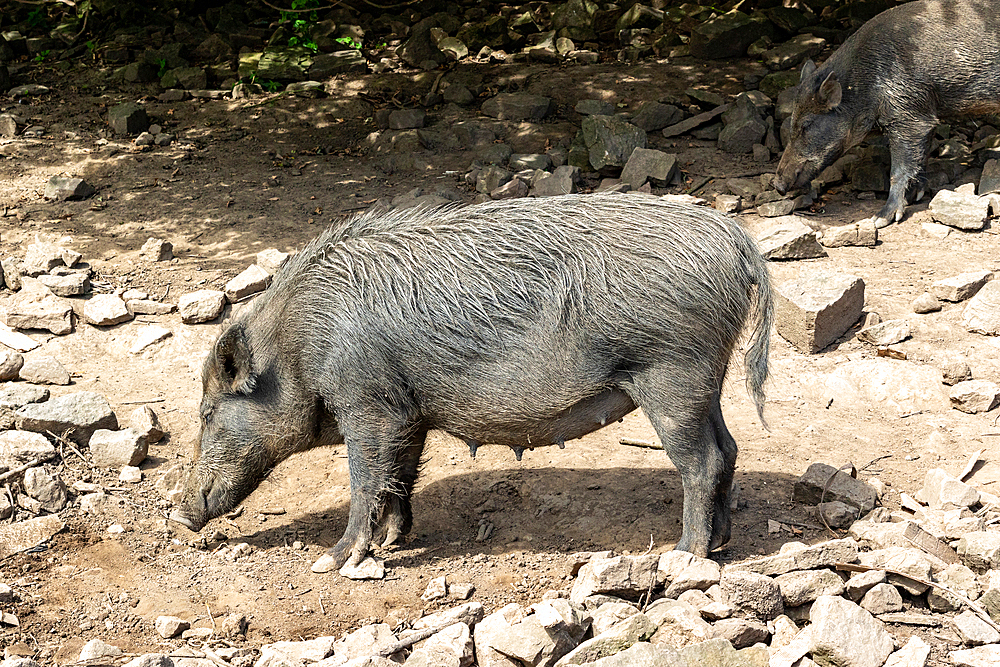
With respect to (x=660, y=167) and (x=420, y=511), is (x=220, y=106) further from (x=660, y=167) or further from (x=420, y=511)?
(x=420, y=511)

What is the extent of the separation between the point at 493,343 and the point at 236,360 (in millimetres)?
1398

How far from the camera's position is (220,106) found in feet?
40.7

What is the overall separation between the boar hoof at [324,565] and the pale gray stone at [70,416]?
191 cm

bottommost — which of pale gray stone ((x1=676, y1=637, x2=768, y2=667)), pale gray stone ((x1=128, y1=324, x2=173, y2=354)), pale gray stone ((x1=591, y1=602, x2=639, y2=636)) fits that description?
pale gray stone ((x1=128, y1=324, x2=173, y2=354))

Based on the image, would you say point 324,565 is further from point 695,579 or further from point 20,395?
point 20,395

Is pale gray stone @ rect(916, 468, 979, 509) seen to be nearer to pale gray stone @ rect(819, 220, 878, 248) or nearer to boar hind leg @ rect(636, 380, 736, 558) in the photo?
boar hind leg @ rect(636, 380, 736, 558)

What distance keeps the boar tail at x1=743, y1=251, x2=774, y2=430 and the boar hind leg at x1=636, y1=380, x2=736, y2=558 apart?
217mm

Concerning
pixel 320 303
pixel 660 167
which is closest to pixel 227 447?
pixel 320 303

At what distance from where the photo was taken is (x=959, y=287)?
7.83 m

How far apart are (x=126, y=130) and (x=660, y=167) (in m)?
6.06

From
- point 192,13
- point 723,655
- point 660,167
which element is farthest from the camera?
point 192,13

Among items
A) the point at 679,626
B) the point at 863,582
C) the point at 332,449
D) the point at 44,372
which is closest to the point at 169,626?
the point at 332,449

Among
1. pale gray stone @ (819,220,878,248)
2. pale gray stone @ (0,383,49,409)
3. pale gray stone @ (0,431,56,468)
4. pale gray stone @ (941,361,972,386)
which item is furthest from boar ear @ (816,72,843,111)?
pale gray stone @ (0,431,56,468)

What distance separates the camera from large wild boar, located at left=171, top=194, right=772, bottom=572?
505cm
